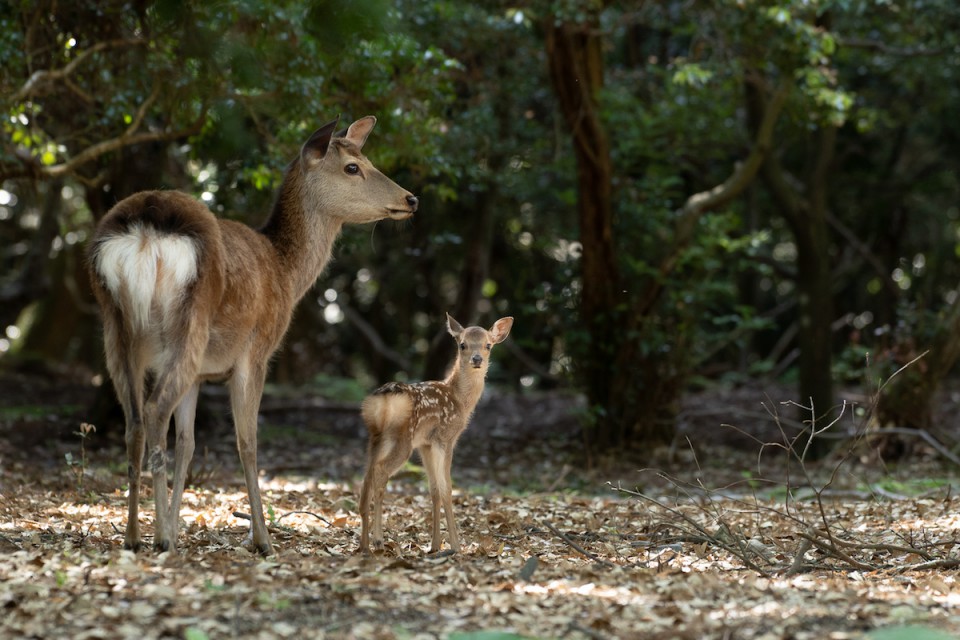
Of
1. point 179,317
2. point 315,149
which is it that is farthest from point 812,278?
point 179,317

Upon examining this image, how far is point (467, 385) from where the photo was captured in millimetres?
6984

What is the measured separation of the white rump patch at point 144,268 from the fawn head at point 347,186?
1.60 metres

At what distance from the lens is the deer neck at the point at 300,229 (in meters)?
7.12

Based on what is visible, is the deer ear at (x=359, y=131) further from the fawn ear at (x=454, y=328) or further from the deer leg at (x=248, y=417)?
the deer leg at (x=248, y=417)

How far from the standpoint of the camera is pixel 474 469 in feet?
40.5

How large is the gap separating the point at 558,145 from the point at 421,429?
20.1ft

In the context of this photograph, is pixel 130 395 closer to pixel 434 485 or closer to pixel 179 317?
pixel 179 317

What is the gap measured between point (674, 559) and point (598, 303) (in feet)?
20.4

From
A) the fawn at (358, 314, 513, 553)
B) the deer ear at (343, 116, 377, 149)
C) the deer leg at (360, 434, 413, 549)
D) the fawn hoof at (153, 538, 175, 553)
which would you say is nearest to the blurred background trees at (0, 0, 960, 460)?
the deer ear at (343, 116, 377, 149)

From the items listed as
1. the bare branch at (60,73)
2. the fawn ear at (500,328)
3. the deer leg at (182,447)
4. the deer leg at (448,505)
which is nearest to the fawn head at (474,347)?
the fawn ear at (500,328)

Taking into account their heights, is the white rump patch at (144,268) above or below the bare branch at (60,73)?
below

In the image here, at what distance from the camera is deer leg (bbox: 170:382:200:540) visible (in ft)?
20.2

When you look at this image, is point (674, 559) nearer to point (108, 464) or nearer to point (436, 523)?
point (436, 523)

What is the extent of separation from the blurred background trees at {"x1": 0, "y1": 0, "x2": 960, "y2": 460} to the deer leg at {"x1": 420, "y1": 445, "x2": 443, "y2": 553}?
214 cm
